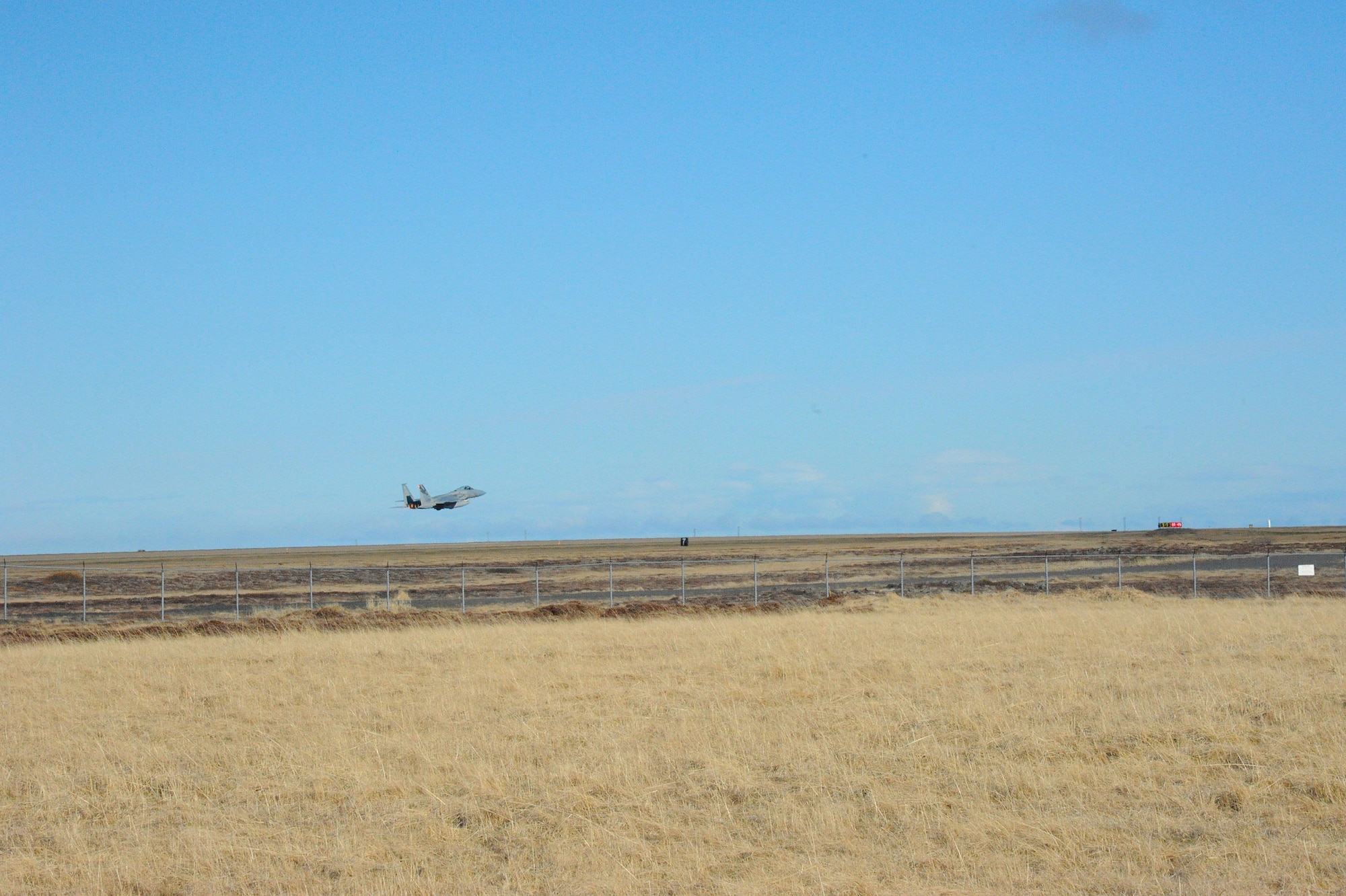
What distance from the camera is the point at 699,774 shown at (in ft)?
42.7

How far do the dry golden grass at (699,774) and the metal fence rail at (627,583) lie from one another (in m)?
21.2

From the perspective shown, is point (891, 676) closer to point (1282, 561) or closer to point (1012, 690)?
point (1012, 690)

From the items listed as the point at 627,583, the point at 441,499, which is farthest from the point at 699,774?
the point at 441,499

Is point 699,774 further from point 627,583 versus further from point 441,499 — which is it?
point 441,499

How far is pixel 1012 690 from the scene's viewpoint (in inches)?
719

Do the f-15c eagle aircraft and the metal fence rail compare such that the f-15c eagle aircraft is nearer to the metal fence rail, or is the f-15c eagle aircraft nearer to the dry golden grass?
the metal fence rail

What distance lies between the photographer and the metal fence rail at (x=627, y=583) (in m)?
47.0

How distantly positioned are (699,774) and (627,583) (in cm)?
5009

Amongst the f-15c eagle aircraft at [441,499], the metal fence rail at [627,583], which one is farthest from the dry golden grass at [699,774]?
the f-15c eagle aircraft at [441,499]

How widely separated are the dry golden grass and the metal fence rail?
2122 cm

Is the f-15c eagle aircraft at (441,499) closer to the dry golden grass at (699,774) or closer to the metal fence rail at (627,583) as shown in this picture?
the metal fence rail at (627,583)

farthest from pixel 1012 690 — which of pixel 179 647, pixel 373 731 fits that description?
pixel 179 647

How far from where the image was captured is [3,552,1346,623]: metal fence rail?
47000mm

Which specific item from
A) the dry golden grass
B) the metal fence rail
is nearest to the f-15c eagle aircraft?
the metal fence rail
